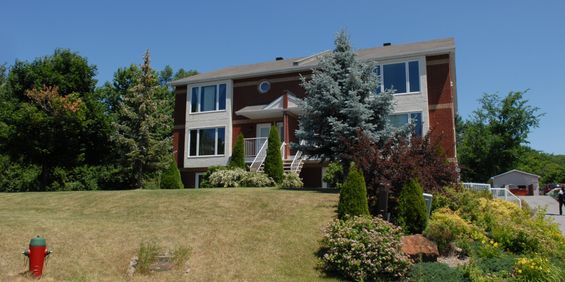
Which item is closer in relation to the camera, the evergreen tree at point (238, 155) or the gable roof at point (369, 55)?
the gable roof at point (369, 55)

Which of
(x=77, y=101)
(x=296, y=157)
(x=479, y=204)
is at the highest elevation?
(x=77, y=101)

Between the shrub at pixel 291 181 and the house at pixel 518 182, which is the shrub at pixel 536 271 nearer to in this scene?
the shrub at pixel 291 181

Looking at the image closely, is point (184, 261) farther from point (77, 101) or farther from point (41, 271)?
point (77, 101)

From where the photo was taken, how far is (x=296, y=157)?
994 inches

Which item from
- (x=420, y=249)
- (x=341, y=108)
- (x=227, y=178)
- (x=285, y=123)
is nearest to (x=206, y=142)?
(x=285, y=123)

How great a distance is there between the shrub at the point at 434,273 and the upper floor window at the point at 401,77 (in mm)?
15770

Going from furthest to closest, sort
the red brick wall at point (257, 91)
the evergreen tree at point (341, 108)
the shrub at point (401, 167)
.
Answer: the red brick wall at point (257, 91) < the evergreen tree at point (341, 108) < the shrub at point (401, 167)

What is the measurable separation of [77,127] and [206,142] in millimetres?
8762

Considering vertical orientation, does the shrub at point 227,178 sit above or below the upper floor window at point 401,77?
below

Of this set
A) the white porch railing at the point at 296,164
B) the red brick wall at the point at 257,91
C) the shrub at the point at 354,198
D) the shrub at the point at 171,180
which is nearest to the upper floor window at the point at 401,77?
the red brick wall at the point at 257,91

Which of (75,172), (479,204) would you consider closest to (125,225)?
(479,204)

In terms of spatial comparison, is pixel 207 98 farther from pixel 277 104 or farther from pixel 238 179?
pixel 238 179

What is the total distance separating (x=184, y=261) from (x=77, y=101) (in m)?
23.0

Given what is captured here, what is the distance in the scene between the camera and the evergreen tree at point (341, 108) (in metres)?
18.4
